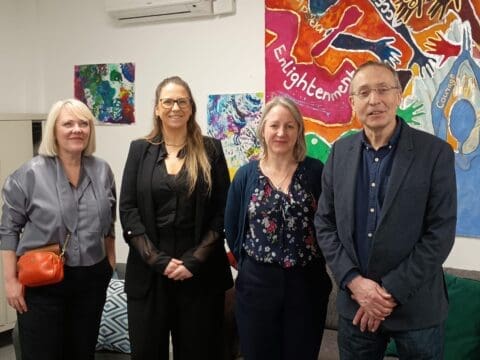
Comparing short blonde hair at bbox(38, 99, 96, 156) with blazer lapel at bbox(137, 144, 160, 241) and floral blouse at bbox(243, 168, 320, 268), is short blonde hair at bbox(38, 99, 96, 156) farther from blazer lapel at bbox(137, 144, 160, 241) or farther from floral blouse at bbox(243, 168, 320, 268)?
floral blouse at bbox(243, 168, 320, 268)

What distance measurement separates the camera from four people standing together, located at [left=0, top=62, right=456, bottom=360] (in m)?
1.57

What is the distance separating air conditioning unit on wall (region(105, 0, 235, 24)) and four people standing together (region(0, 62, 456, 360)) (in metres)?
1.20

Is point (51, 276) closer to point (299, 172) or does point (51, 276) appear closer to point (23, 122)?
point (299, 172)

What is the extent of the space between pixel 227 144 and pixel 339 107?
2.47 ft

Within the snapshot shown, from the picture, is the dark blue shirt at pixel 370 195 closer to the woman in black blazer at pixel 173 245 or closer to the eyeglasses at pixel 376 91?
the eyeglasses at pixel 376 91

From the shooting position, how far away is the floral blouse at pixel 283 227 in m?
1.83

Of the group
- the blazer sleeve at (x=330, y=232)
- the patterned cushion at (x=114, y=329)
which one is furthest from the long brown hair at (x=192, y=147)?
the patterned cushion at (x=114, y=329)

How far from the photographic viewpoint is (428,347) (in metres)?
1.57

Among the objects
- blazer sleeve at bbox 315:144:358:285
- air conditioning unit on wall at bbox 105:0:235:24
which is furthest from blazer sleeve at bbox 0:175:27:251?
air conditioning unit on wall at bbox 105:0:235:24

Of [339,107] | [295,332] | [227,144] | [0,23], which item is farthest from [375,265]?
[0,23]

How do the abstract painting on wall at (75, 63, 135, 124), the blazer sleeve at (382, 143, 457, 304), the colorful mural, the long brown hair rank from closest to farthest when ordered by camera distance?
the blazer sleeve at (382, 143, 457, 304) → the long brown hair → the colorful mural → the abstract painting on wall at (75, 63, 135, 124)

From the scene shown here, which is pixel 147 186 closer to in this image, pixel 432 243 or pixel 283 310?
pixel 283 310

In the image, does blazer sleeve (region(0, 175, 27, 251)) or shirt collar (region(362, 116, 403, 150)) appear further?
blazer sleeve (region(0, 175, 27, 251))

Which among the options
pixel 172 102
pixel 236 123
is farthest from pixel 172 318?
pixel 236 123
